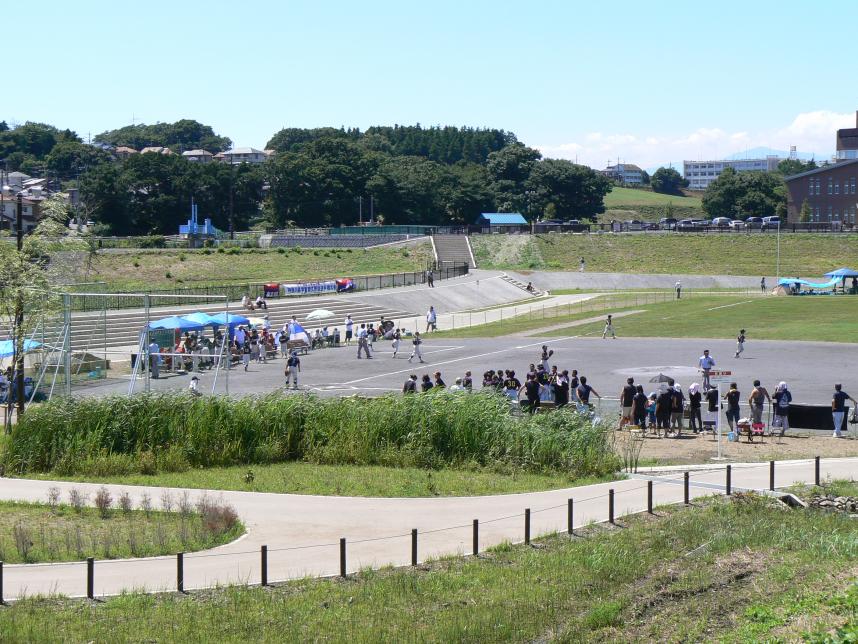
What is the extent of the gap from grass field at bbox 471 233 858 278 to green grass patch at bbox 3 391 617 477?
7233 cm

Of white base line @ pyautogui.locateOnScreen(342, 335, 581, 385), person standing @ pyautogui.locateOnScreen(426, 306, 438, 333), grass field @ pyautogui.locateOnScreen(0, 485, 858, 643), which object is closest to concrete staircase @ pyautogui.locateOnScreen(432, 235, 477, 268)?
person standing @ pyautogui.locateOnScreen(426, 306, 438, 333)

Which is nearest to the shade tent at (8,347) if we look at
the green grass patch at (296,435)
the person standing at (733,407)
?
the green grass patch at (296,435)

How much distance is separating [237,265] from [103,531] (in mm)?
72328

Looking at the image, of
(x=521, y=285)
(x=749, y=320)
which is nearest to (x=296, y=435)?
(x=749, y=320)

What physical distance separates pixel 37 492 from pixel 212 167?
112 metres

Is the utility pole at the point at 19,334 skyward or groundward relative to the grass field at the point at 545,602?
skyward

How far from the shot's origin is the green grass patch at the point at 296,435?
23547 millimetres

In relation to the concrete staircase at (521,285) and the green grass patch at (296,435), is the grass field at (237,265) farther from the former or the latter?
the green grass patch at (296,435)

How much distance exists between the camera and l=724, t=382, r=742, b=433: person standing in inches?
1068

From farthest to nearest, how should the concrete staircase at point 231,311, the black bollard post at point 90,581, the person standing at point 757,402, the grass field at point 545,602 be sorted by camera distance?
the concrete staircase at point 231,311 < the person standing at point 757,402 < the black bollard post at point 90,581 < the grass field at point 545,602

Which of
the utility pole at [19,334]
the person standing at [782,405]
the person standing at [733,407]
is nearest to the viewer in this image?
the person standing at [733,407]

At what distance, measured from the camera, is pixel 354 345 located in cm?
5266

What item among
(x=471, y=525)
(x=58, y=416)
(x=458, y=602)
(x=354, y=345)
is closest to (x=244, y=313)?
(x=354, y=345)

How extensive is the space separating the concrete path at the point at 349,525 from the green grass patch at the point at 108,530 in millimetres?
438
